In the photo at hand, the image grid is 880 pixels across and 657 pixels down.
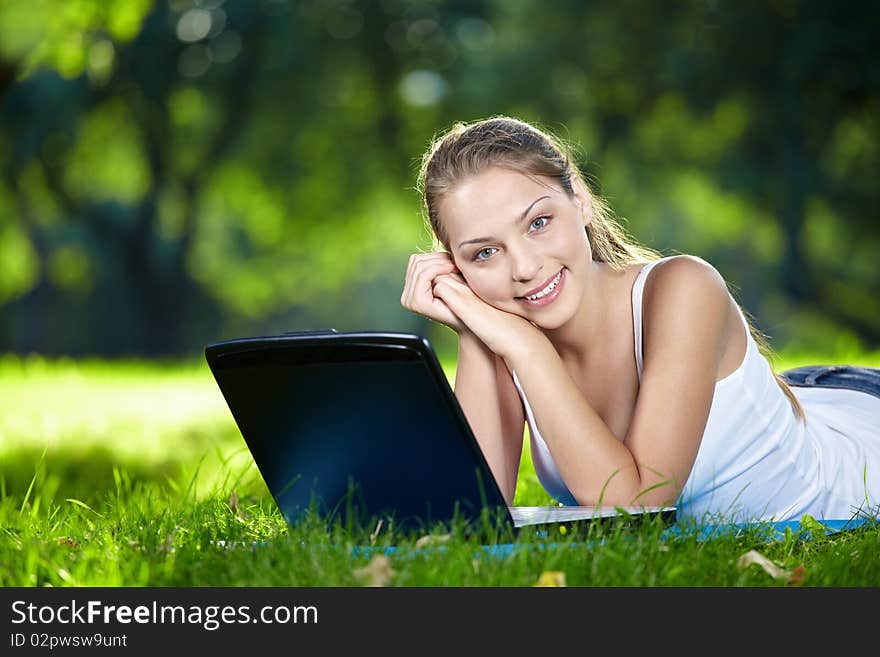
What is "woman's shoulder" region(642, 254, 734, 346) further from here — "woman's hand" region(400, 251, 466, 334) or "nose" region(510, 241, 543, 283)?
"woman's hand" region(400, 251, 466, 334)

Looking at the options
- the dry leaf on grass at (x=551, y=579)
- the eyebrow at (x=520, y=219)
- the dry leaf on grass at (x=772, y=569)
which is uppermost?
the eyebrow at (x=520, y=219)

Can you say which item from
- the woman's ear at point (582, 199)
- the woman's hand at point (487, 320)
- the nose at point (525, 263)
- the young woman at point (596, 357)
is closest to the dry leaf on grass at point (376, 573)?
the young woman at point (596, 357)

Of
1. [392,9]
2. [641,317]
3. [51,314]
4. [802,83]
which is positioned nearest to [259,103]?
[392,9]

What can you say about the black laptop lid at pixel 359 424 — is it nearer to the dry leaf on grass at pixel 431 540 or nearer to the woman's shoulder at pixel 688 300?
the dry leaf on grass at pixel 431 540

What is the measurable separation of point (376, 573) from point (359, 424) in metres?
0.37

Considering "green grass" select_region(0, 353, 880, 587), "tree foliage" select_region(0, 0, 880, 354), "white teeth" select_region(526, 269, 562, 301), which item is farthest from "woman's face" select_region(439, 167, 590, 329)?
"tree foliage" select_region(0, 0, 880, 354)

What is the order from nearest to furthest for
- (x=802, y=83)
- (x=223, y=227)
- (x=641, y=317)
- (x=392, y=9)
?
(x=641, y=317)
(x=802, y=83)
(x=392, y=9)
(x=223, y=227)

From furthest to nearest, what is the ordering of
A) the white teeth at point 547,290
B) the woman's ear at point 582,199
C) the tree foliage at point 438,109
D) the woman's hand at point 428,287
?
the tree foliage at point 438,109 → the woman's ear at point 582,199 → the woman's hand at point 428,287 → the white teeth at point 547,290

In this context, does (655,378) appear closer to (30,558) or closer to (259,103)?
(30,558)

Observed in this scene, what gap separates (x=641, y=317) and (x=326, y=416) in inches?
45.0

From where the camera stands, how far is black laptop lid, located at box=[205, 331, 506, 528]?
88.3 inches

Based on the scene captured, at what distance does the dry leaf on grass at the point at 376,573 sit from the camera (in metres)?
2.15

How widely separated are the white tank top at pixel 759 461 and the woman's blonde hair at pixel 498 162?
0.30 metres

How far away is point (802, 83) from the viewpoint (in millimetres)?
18016
